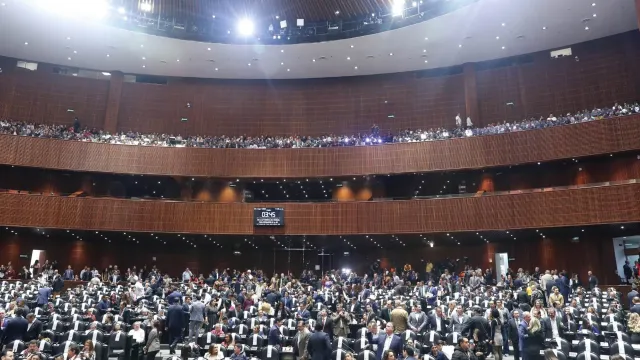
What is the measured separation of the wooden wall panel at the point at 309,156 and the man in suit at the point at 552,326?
1395 cm

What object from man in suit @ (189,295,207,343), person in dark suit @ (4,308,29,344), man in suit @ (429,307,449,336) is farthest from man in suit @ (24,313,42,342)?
man in suit @ (429,307,449,336)

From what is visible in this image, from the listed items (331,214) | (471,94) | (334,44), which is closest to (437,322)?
(331,214)

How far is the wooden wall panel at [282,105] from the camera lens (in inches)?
1174

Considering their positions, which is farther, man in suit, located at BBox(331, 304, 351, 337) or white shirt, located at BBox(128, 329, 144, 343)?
man in suit, located at BBox(331, 304, 351, 337)

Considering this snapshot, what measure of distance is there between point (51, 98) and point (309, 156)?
1520cm

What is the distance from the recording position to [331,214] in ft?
84.8

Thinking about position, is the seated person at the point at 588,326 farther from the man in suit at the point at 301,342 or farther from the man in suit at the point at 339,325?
the man in suit at the point at 301,342

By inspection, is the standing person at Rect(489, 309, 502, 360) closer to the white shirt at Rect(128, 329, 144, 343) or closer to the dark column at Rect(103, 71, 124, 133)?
the white shirt at Rect(128, 329, 144, 343)

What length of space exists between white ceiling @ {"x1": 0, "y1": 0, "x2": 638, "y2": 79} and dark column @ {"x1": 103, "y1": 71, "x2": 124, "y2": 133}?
63 centimetres

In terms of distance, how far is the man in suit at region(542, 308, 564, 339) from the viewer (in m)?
10.7

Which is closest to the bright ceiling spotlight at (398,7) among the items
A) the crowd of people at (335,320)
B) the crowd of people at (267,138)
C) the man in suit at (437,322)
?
the crowd of people at (267,138)

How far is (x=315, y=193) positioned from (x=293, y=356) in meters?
20.3

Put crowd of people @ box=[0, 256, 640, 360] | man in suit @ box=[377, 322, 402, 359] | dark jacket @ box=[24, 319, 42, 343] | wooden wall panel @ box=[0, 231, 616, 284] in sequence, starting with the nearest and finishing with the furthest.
→ man in suit @ box=[377, 322, 402, 359] → crowd of people @ box=[0, 256, 640, 360] → dark jacket @ box=[24, 319, 42, 343] → wooden wall panel @ box=[0, 231, 616, 284]

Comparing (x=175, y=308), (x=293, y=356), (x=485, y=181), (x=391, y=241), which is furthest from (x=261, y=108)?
(x=293, y=356)
